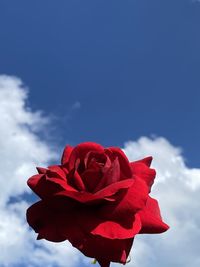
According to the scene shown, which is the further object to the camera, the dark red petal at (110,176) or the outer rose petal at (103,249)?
the dark red petal at (110,176)

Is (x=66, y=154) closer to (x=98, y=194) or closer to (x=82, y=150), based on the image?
(x=82, y=150)

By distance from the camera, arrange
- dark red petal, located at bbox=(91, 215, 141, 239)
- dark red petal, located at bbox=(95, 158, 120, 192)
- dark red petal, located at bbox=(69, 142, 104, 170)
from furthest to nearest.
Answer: dark red petal, located at bbox=(69, 142, 104, 170), dark red petal, located at bbox=(95, 158, 120, 192), dark red petal, located at bbox=(91, 215, 141, 239)

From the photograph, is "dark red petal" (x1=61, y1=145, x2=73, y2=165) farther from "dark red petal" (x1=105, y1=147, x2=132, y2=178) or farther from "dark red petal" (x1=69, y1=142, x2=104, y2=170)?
"dark red petal" (x1=105, y1=147, x2=132, y2=178)

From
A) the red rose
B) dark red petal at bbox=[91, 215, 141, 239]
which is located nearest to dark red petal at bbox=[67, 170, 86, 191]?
the red rose

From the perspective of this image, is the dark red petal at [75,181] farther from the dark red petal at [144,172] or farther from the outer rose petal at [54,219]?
the dark red petal at [144,172]

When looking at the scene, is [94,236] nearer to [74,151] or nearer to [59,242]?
[59,242]

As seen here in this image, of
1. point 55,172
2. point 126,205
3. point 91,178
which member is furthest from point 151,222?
point 55,172

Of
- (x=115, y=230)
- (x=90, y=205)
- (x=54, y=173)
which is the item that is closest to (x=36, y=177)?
(x=54, y=173)

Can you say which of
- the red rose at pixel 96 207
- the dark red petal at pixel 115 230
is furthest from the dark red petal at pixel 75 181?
the dark red petal at pixel 115 230
